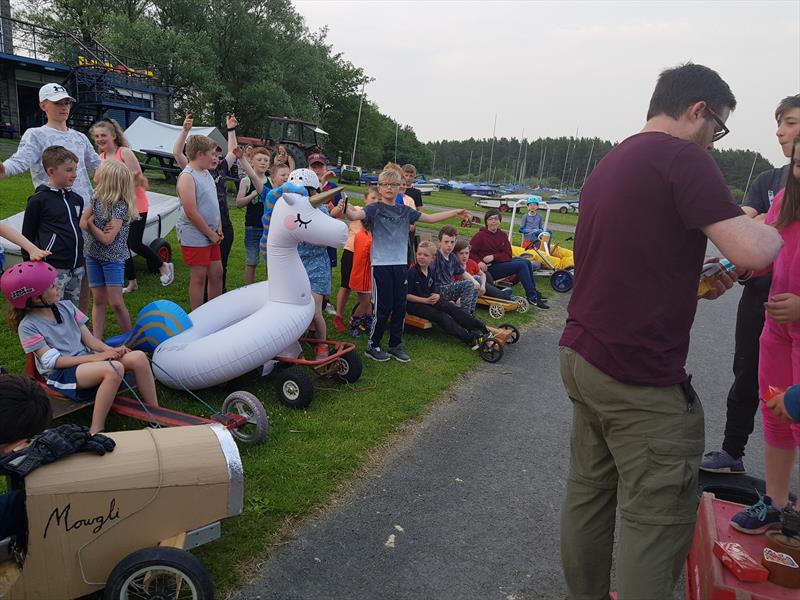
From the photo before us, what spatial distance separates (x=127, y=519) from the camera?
2.40 metres

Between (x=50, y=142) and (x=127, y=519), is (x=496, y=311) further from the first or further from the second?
(x=127, y=519)

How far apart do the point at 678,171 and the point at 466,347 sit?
5.08 metres

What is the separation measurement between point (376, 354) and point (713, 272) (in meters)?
3.97

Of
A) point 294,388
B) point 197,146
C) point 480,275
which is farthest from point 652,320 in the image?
point 480,275

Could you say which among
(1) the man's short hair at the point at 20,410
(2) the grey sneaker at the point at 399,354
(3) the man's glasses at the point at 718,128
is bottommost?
(2) the grey sneaker at the point at 399,354

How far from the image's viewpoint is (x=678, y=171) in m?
1.83

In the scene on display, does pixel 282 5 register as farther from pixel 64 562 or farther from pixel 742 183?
pixel 742 183

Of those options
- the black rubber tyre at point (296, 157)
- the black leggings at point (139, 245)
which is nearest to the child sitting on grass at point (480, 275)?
the black rubber tyre at point (296, 157)

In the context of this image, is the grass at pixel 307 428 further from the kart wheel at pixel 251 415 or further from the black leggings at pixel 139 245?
the black leggings at pixel 139 245

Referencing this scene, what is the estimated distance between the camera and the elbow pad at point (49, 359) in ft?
11.2

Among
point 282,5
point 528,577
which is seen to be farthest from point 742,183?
point 528,577

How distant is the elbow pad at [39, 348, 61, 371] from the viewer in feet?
11.2

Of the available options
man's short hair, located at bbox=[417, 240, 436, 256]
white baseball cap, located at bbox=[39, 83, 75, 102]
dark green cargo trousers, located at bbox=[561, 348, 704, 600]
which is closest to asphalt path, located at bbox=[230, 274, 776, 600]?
dark green cargo trousers, located at bbox=[561, 348, 704, 600]

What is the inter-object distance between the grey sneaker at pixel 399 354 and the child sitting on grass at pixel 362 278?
63cm
